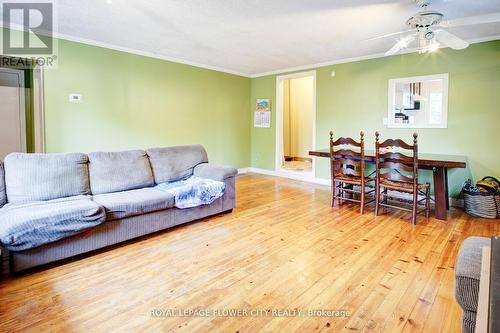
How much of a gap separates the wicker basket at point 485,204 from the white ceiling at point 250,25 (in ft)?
6.79

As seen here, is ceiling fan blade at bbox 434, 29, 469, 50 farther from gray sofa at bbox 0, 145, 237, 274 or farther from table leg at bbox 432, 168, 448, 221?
gray sofa at bbox 0, 145, 237, 274

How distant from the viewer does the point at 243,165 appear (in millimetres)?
6852

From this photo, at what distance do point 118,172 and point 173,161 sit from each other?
2.39 feet

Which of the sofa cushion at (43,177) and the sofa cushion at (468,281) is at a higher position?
the sofa cushion at (43,177)

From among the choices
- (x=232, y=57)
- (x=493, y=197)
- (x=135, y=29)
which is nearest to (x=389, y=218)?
(x=493, y=197)

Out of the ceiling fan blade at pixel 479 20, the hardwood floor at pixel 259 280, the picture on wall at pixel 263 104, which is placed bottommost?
the hardwood floor at pixel 259 280

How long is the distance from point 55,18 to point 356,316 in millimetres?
4333

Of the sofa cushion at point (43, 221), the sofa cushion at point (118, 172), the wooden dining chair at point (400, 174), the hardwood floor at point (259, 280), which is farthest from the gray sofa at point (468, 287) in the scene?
the sofa cushion at point (118, 172)

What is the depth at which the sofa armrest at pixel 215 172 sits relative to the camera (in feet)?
11.6

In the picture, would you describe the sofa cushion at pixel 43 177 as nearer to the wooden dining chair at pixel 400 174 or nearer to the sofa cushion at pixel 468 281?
the sofa cushion at pixel 468 281

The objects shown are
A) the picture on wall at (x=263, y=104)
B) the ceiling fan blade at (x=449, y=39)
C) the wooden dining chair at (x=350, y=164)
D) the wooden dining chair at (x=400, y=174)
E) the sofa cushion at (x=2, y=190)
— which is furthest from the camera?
the picture on wall at (x=263, y=104)

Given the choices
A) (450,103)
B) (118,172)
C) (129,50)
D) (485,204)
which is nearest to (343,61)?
(450,103)

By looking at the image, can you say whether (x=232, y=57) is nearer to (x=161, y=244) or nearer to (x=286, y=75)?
(x=286, y=75)

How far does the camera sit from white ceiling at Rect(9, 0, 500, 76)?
2.93 meters
